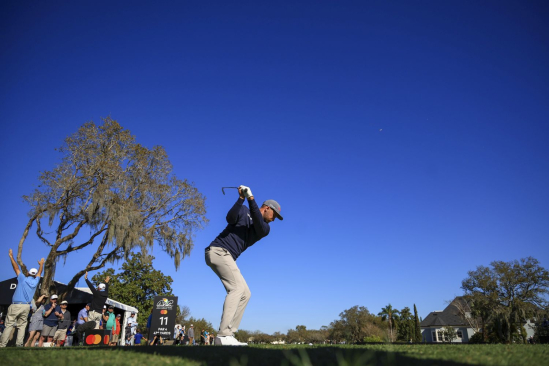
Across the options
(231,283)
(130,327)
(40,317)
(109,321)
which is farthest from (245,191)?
(130,327)

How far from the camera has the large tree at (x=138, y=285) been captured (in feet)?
Result: 123

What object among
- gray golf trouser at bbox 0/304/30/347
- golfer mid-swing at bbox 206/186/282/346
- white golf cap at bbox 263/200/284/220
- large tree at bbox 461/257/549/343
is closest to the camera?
golfer mid-swing at bbox 206/186/282/346

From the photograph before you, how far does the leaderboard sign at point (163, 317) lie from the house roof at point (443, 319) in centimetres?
6495

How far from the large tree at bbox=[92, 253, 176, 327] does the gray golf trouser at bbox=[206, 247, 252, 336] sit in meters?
35.9

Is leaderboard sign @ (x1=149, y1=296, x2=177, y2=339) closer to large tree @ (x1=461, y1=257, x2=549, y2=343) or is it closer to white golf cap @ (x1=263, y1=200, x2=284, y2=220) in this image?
white golf cap @ (x1=263, y1=200, x2=284, y2=220)

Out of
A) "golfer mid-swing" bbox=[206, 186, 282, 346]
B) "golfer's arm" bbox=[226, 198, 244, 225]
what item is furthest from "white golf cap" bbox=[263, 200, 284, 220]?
"golfer's arm" bbox=[226, 198, 244, 225]

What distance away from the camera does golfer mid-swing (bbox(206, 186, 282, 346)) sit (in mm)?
4328

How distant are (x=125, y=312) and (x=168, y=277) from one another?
20.3 m

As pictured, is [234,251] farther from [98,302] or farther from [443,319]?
[443,319]

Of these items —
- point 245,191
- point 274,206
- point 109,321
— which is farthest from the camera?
point 109,321

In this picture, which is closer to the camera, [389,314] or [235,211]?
[235,211]

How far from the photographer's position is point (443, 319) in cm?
6919

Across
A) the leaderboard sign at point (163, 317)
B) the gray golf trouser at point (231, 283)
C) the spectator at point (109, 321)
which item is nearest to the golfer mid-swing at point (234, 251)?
the gray golf trouser at point (231, 283)

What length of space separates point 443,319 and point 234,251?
255 ft
